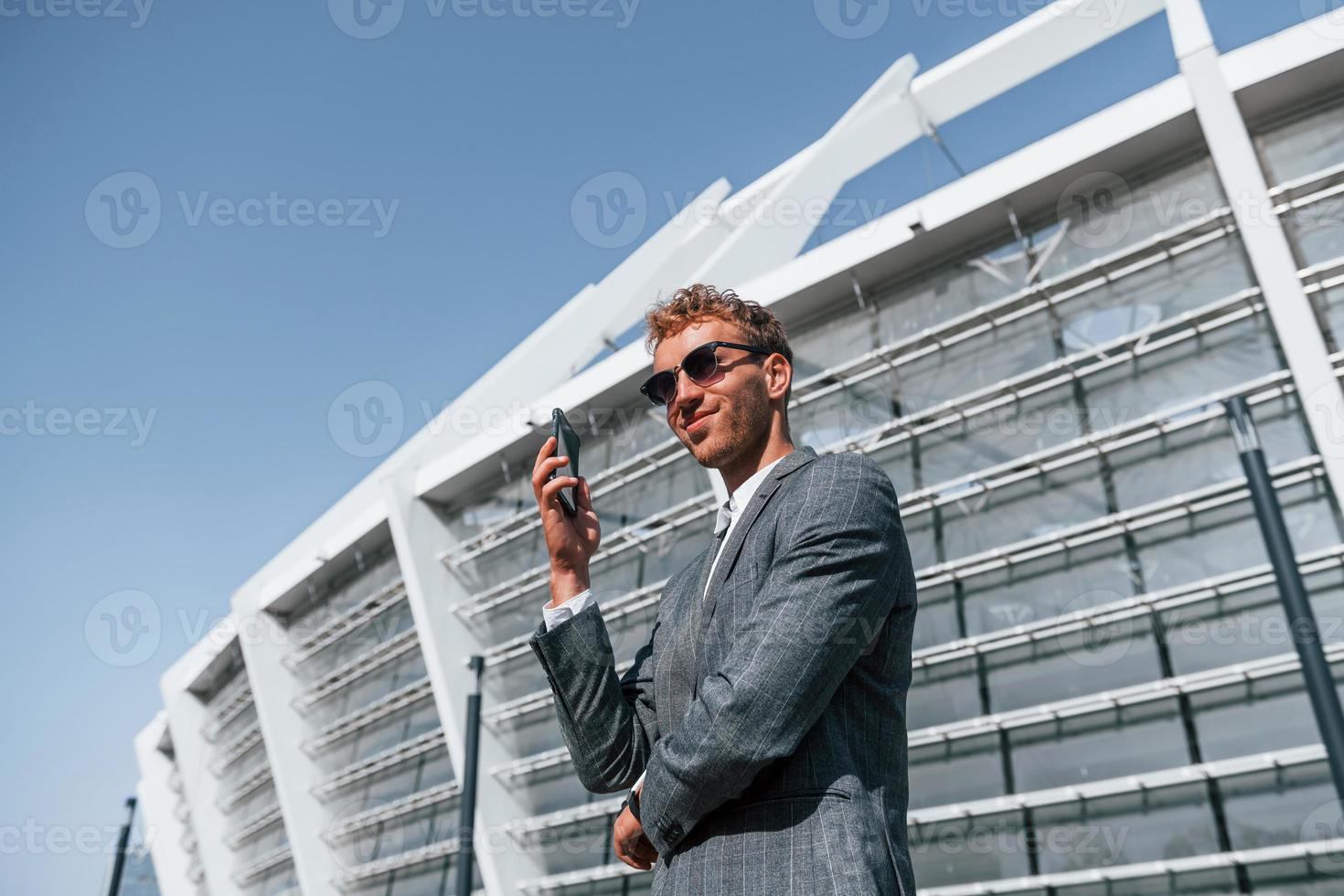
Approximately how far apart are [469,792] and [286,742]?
9.63 metres

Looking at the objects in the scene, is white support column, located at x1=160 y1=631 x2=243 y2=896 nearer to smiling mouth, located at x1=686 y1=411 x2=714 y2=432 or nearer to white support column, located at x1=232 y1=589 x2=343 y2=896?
white support column, located at x1=232 y1=589 x2=343 y2=896

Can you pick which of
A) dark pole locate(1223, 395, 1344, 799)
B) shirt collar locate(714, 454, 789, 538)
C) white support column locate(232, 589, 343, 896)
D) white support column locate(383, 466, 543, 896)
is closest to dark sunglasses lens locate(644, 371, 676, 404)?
shirt collar locate(714, 454, 789, 538)

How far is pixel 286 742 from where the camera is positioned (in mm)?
24438

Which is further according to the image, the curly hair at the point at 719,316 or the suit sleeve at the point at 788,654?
the curly hair at the point at 719,316

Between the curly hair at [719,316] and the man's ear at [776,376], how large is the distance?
27 mm

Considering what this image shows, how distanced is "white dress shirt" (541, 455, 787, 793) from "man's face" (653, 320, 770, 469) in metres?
0.07

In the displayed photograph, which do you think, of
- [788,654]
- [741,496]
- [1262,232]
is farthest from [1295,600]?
[788,654]

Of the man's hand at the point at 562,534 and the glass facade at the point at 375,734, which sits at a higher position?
the glass facade at the point at 375,734

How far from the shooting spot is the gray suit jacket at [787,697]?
158 centimetres

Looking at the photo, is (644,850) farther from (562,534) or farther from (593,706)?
(562,534)

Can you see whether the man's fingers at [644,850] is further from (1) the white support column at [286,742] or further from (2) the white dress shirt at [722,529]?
(1) the white support column at [286,742]

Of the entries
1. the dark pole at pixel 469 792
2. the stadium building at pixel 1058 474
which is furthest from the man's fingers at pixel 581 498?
the dark pole at pixel 469 792

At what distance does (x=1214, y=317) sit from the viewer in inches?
507

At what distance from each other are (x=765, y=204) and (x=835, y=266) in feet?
9.78
